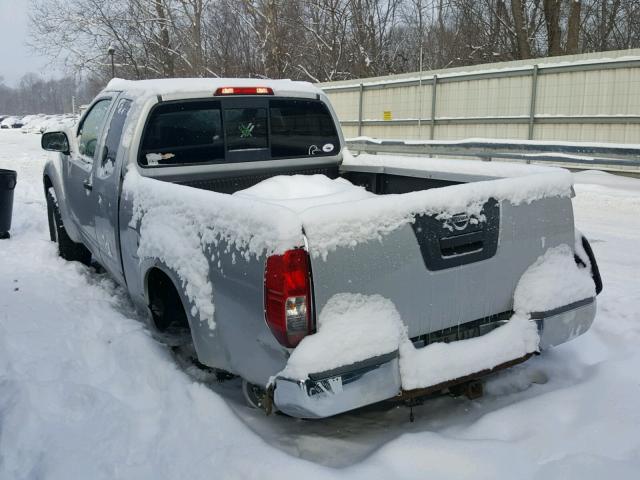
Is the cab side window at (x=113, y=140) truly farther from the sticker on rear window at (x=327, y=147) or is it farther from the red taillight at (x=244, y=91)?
the sticker on rear window at (x=327, y=147)

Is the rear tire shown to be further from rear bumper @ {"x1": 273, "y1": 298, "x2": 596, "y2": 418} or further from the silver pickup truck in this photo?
rear bumper @ {"x1": 273, "y1": 298, "x2": 596, "y2": 418}

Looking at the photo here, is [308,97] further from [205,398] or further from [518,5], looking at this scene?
[518,5]

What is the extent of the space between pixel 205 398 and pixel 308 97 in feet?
8.67

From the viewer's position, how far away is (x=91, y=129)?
17.6ft

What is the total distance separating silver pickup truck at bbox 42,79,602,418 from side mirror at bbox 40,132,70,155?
50.8 inches

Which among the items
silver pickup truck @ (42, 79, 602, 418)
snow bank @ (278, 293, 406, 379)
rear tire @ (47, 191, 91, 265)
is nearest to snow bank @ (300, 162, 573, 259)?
silver pickup truck @ (42, 79, 602, 418)

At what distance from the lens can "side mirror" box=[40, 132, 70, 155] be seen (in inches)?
215

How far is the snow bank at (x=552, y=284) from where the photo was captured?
10.4 ft

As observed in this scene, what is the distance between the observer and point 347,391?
261cm

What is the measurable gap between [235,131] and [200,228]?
170 centimetres

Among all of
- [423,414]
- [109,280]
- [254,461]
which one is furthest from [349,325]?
[109,280]

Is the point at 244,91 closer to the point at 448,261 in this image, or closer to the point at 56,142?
the point at 56,142

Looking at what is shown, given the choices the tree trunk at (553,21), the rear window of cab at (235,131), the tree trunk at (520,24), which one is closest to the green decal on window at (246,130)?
the rear window of cab at (235,131)

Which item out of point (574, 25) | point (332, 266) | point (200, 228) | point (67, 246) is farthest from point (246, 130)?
point (574, 25)
